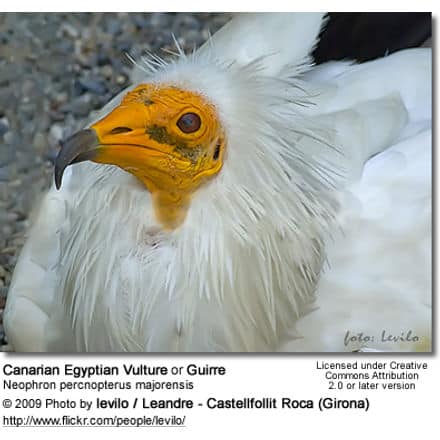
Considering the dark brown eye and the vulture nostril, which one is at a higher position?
the dark brown eye

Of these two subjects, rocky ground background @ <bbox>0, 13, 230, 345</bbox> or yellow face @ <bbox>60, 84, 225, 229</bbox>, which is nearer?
yellow face @ <bbox>60, 84, 225, 229</bbox>

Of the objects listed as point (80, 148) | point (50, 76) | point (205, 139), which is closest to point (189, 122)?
point (205, 139)

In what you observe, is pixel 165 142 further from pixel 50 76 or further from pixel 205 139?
pixel 50 76

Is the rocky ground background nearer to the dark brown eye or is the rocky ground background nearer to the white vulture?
the white vulture

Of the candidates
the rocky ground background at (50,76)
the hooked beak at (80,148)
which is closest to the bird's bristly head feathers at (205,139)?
the hooked beak at (80,148)

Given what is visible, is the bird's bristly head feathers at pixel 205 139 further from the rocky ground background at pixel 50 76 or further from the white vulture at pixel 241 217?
the rocky ground background at pixel 50 76

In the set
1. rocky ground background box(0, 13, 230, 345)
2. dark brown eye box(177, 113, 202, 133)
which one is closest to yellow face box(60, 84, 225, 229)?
dark brown eye box(177, 113, 202, 133)

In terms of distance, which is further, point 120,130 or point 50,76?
point 50,76

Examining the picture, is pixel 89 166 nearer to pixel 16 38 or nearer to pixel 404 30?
pixel 16 38
